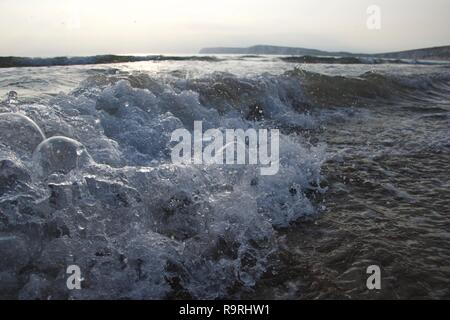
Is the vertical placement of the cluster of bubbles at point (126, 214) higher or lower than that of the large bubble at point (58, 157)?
lower

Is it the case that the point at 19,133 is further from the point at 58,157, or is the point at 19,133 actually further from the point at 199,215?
the point at 199,215

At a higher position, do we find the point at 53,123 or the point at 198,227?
the point at 53,123

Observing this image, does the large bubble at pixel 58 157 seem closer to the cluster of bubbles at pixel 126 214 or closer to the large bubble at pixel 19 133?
the cluster of bubbles at pixel 126 214

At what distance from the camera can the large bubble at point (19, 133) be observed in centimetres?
435

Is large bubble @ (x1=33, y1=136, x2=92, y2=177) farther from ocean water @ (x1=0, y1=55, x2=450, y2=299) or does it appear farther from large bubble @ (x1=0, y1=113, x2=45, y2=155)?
large bubble @ (x1=0, y1=113, x2=45, y2=155)

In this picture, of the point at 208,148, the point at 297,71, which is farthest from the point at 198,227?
the point at 297,71

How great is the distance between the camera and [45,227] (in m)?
3.36

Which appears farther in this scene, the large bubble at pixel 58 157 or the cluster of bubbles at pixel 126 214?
the large bubble at pixel 58 157

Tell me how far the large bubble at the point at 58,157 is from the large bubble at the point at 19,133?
0.27 meters

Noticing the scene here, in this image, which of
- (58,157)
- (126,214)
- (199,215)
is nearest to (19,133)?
(58,157)

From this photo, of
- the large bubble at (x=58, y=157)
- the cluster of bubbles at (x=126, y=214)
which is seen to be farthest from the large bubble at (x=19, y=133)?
the large bubble at (x=58, y=157)

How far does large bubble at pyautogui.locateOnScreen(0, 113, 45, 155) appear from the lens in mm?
4348

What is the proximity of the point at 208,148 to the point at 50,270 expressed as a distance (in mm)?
3286

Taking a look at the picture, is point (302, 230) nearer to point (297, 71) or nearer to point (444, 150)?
point (444, 150)
